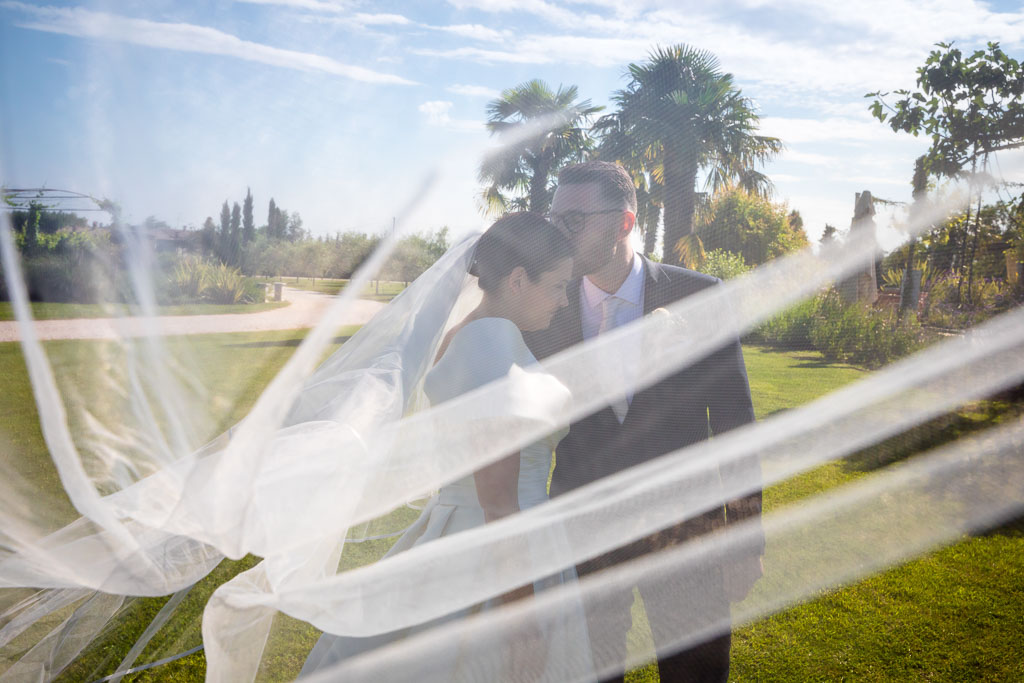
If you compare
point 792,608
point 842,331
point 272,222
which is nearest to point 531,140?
point 272,222

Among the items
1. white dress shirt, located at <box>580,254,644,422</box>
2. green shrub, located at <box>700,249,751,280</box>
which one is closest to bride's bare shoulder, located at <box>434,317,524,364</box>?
white dress shirt, located at <box>580,254,644,422</box>

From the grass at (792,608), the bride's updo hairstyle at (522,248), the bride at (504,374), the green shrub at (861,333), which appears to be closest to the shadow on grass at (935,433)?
the grass at (792,608)

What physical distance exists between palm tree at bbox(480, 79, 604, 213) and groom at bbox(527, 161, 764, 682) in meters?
0.17

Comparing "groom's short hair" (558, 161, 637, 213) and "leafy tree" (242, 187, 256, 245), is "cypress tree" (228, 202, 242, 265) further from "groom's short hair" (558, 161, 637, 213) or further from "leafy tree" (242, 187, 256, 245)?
"groom's short hair" (558, 161, 637, 213)

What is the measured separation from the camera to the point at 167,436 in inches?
39.5

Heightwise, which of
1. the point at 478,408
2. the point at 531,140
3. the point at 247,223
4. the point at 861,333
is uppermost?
the point at 531,140

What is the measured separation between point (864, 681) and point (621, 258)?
1.53 m

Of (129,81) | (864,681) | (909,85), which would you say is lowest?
(864,681)

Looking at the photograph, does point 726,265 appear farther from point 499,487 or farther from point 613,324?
point 499,487

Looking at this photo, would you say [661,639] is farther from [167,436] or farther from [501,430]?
[167,436]

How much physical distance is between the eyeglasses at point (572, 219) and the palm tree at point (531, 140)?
6 cm

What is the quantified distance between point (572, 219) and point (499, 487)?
1.81 ft

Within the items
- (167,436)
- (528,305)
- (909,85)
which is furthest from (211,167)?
(909,85)

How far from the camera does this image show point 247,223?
0.96 metres
